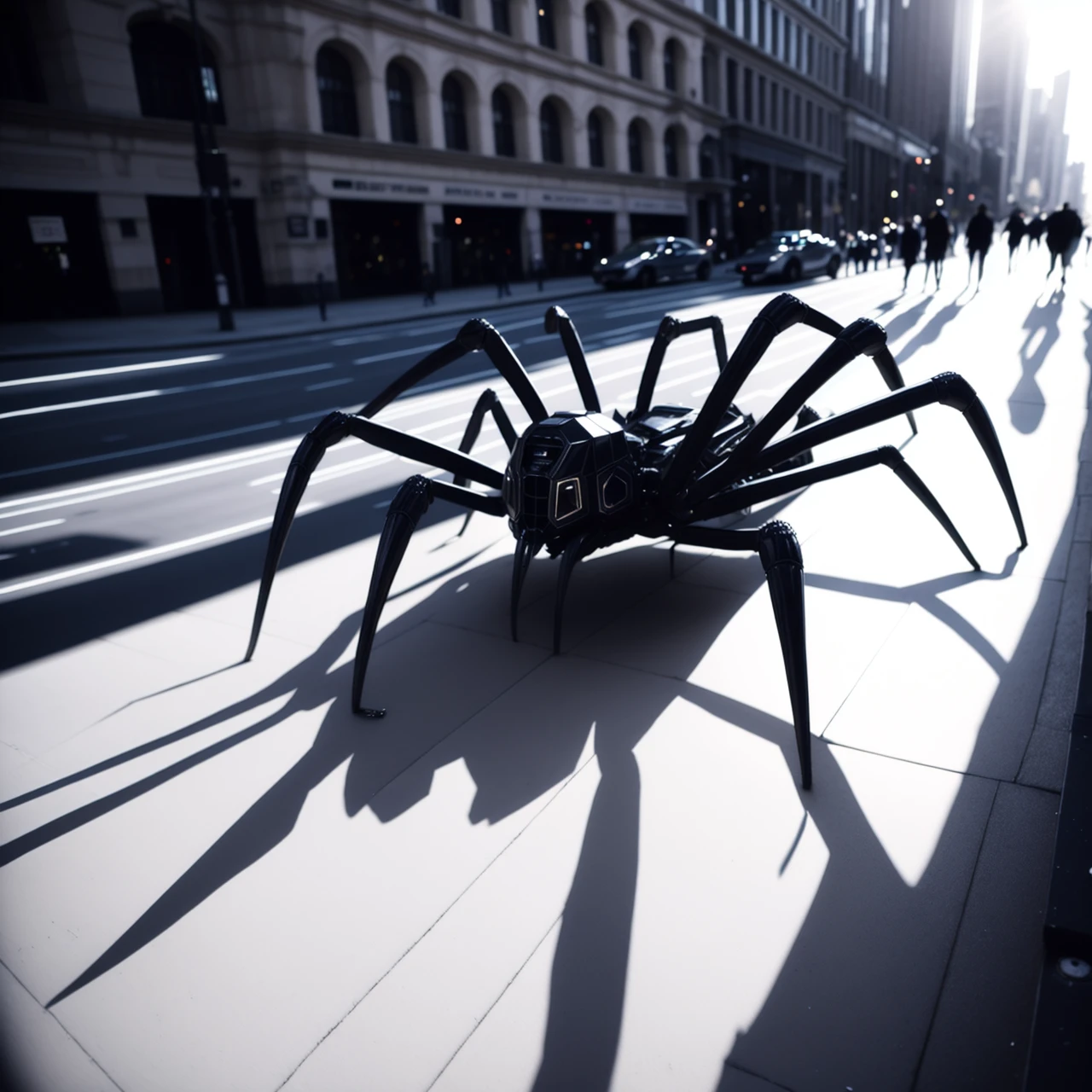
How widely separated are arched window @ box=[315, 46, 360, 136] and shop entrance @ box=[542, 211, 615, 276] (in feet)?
39.2

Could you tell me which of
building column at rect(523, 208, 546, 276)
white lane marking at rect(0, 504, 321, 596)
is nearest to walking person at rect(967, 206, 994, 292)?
white lane marking at rect(0, 504, 321, 596)

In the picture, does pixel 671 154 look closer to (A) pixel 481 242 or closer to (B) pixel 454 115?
(A) pixel 481 242

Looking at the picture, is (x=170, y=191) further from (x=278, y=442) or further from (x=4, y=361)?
(x=278, y=442)

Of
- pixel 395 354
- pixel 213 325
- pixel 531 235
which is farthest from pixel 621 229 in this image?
pixel 395 354

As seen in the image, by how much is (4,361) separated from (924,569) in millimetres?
18406

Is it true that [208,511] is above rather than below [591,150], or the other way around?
below

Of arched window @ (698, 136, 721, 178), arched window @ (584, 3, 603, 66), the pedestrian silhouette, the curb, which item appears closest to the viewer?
the curb

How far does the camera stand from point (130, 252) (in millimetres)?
23547

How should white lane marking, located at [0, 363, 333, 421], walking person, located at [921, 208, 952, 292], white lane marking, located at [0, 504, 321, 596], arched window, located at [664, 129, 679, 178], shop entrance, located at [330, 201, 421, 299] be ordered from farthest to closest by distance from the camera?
arched window, located at [664, 129, 679, 178] < shop entrance, located at [330, 201, 421, 299] < walking person, located at [921, 208, 952, 292] < white lane marking, located at [0, 363, 333, 421] < white lane marking, located at [0, 504, 321, 596]

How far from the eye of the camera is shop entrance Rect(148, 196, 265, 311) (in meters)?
25.3

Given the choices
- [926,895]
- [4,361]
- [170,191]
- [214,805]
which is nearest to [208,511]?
[214,805]

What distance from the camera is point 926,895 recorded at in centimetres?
228

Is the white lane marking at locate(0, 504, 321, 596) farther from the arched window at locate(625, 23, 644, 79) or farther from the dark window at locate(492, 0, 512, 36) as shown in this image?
the arched window at locate(625, 23, 644, 79)

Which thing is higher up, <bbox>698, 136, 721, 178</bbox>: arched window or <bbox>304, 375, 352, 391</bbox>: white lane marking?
<bbox>698, 136, 721, 178</bbox>: arched window
